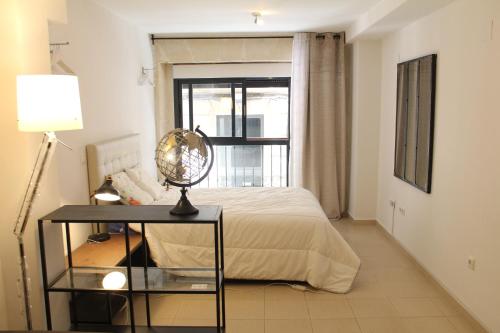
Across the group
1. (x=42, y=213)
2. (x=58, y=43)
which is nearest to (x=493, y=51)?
(x=42, y=213)

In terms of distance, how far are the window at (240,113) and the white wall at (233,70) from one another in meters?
0.10

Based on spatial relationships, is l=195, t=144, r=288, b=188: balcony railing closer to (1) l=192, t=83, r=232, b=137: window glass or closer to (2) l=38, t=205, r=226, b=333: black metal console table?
(1) l=192, t=83, r=232, b=137: window glass

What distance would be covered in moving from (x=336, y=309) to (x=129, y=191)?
2.06 meters

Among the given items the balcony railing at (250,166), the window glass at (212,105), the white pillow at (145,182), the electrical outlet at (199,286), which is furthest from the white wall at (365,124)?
the electrical outlet at (199,286)

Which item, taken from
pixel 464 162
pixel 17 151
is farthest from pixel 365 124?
pixel 17 151

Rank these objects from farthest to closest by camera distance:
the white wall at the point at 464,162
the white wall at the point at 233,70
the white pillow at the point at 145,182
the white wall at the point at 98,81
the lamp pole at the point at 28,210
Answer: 1. the white wall at the point at 233,70
2. the white pillow at the point at 145,182
3. the white wall at the point at 98,81
4. the white wall at the point at 464,162
5. the lamp pole at the point at 28,210

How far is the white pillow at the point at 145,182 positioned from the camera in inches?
163

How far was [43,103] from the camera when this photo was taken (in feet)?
5.75

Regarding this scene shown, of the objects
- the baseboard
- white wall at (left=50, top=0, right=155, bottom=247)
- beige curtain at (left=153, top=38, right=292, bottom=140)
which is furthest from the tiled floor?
beige curtain at (left=153, top=38, right=292, bottom=140)

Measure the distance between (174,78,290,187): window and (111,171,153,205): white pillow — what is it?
2.08 m

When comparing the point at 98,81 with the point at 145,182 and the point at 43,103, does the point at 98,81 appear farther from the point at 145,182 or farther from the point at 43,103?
the point at 43,103

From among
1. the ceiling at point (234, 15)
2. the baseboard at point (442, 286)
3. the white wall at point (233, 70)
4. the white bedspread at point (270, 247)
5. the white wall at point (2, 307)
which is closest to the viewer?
the white wall at point (2, 307)

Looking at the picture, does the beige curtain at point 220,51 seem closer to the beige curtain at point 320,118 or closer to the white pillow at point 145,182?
the beige curtain at point 320,118

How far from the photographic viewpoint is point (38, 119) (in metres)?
1.75
